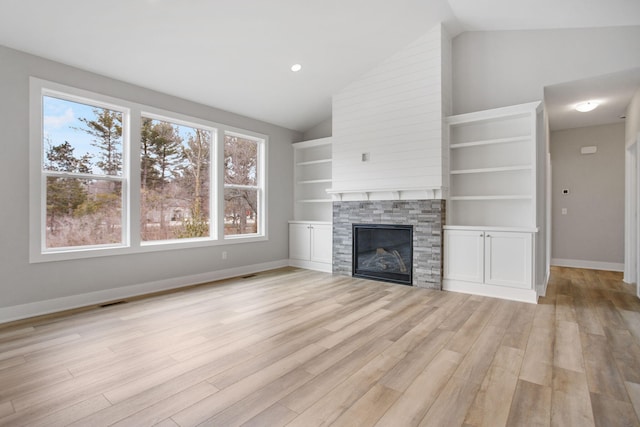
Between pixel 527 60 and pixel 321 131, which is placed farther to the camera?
pixel 321 131

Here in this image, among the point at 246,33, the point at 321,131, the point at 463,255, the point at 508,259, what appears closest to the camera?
the point at 246,33

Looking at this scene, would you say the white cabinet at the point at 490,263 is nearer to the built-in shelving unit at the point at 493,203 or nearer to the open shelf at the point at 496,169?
the built-in shelving unit at the point at 493,203

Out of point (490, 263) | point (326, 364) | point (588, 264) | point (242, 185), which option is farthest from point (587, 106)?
point (242, 185)

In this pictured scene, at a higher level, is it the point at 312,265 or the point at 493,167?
the point at 493,167

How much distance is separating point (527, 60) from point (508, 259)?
2.68 metres

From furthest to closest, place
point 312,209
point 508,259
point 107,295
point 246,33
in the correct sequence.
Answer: point 312,209 → point 508,259 → point 107,295 → point 246,33

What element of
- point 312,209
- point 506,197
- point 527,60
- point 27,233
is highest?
A: point 527,60

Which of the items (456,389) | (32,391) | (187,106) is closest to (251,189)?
(187,106)

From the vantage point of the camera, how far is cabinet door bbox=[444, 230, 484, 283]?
4305mm

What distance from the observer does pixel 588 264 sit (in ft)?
20.4

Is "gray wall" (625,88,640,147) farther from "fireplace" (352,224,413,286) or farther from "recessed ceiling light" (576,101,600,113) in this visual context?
"fireplace" (352,224,413,286)

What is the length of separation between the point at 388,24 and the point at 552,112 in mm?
3244

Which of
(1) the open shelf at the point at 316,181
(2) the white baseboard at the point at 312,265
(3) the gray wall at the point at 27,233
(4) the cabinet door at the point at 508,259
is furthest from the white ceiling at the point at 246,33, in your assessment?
(2) the white baseboard at the point at 312,265

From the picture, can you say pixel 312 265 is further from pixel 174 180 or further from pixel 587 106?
pixel 587 106
